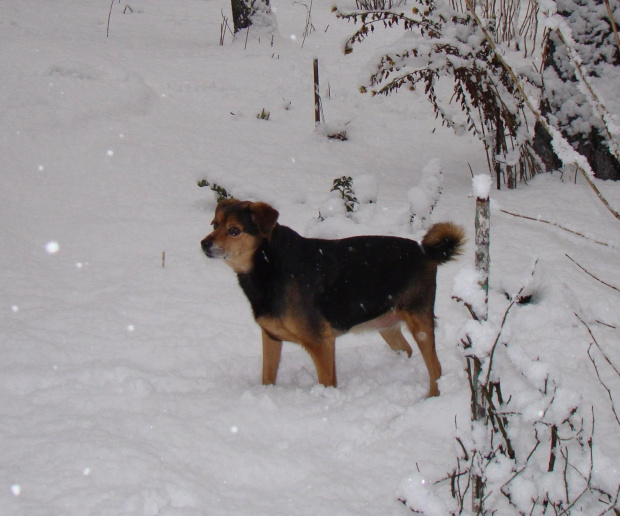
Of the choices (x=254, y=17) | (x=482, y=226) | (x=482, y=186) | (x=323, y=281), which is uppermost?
(x=254, y=17)

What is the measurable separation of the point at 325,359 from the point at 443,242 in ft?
3.58

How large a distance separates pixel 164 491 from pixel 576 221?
447 cm

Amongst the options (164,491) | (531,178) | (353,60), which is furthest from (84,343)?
(353,60)

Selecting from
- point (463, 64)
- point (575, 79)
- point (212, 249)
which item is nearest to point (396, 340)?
point (212, 249)

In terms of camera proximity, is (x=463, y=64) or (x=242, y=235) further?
(x=463, y=64)

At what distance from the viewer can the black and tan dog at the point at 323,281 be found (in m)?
3.67

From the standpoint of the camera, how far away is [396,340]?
14.0ft

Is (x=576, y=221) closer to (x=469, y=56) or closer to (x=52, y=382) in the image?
(x=469, y=56)

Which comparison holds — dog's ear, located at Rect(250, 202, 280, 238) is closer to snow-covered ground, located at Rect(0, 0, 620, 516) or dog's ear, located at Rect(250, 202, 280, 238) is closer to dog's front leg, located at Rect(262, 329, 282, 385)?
dog's front leg, located at Rect(262, 329, 282, 385)

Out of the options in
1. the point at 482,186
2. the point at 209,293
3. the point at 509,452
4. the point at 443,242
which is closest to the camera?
the point at 482,186

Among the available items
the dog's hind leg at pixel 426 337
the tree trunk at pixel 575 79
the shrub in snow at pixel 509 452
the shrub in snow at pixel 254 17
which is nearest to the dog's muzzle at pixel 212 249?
the dog's hind leg at pixel 426 337

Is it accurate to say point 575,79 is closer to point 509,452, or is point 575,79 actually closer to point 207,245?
point 207,245

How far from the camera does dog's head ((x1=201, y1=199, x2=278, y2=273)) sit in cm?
370

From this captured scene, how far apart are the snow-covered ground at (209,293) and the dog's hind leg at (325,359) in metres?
0.11
